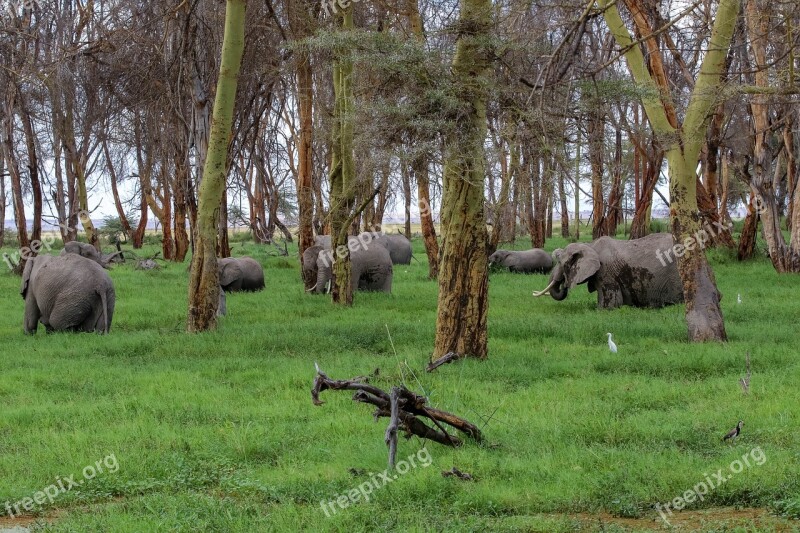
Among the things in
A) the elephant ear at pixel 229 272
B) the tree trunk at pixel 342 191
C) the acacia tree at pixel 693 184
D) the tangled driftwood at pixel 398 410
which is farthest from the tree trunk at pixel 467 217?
the elephant ear at pixel 229 272

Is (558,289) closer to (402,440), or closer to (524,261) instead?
(524,261)

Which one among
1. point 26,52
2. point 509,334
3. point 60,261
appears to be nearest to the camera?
point 509,334

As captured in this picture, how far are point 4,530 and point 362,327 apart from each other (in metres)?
7.84

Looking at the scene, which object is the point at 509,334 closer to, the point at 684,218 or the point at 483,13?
the point at 684,218

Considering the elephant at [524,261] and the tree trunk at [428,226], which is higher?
the tree trunk at [428,226]

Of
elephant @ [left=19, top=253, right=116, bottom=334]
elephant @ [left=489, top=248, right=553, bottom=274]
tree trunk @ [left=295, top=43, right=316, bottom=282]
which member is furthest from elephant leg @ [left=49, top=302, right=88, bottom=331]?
elephant @ [left=489, top=248, right=553, bottom=274]

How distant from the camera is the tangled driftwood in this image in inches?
238

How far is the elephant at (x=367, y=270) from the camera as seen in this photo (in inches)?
736

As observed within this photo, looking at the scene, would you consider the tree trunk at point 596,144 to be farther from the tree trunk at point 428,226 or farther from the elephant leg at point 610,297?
the tree trunk at point 428,226

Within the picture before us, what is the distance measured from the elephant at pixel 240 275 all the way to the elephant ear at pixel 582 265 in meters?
7.10

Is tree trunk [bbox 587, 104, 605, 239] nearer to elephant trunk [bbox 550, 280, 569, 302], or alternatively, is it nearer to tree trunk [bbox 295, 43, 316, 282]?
elephant trunk [bbox 550, 280, 569, 302]

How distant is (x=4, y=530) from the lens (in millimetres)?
5926

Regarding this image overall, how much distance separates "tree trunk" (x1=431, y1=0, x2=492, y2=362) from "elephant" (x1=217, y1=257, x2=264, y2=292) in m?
9.62

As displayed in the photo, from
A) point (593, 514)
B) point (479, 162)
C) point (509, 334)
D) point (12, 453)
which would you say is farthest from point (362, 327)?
point (593, 514)
